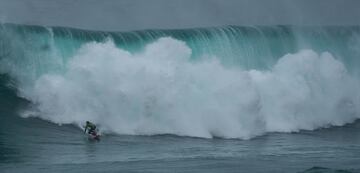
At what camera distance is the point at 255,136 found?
25906 mm

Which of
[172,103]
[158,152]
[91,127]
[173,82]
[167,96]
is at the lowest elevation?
[158,152]

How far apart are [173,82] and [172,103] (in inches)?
28.1

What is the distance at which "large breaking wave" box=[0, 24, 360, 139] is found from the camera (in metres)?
25.4

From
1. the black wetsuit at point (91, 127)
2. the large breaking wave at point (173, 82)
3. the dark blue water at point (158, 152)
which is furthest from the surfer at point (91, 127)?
the large breaking wave at point (173, 82)

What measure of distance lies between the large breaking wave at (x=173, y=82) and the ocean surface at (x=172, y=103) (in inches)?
1.4


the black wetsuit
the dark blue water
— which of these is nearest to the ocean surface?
the dark blue water

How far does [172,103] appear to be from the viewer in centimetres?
2584

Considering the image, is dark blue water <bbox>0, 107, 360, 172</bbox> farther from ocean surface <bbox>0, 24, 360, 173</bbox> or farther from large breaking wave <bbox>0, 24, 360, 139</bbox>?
large breaking wave <bbox>0, 24, 360, 139</bbox>

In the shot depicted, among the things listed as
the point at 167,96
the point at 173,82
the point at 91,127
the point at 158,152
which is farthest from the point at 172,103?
the point at 158,152

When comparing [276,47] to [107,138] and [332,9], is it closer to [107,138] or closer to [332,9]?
[332,9]

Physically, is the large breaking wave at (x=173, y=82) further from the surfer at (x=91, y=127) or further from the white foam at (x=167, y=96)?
the surfer at (x=91, y=127)

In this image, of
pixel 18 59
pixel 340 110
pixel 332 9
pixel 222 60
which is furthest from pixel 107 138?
pixel 332 9

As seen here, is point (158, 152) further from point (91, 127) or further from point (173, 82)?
point (173, 82)

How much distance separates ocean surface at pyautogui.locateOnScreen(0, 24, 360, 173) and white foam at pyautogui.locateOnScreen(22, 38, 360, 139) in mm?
31
